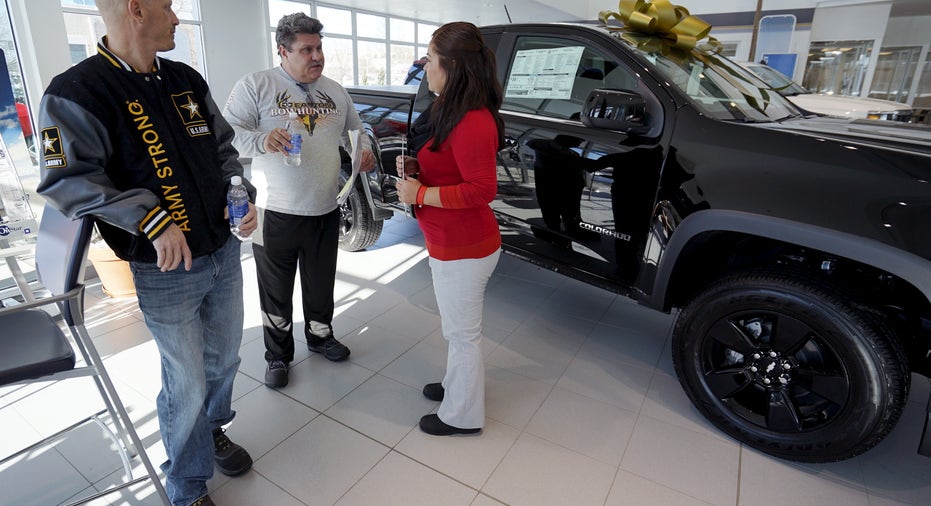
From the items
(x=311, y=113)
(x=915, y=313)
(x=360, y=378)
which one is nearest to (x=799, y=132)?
(x=915, y=313)

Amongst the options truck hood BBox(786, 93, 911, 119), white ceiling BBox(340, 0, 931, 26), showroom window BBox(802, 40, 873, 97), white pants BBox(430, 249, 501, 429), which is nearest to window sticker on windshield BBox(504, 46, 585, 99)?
white pants BBox(430, 249, 501, 429)

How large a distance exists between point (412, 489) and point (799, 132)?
1.95m

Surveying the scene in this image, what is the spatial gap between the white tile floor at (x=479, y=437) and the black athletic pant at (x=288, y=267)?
0.27m

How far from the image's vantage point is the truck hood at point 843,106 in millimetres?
5043

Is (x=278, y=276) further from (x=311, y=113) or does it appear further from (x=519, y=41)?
(x=519, y=41)

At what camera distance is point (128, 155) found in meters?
1.31

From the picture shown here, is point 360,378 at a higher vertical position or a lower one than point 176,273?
lower

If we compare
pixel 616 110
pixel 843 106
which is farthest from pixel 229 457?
pixel 843 106

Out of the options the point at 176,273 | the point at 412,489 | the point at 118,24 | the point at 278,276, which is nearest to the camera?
the point at 118,24

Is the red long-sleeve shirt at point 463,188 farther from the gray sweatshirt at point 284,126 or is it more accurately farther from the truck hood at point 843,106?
the truck hood at point 843,106

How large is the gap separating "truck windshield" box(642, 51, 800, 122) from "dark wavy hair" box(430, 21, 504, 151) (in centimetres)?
102

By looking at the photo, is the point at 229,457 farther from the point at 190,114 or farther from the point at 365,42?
the point at 365,42

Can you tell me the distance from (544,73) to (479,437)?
1874mm

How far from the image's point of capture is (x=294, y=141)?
6.62 ft
